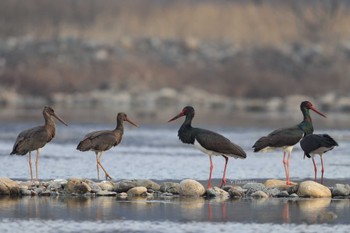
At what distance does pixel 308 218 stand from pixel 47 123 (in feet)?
20.4

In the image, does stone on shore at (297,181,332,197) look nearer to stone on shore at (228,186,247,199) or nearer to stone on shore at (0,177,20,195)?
stone on shore at (228,186,247,199)

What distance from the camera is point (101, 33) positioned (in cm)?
6506

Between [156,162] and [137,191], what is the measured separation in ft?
23.9

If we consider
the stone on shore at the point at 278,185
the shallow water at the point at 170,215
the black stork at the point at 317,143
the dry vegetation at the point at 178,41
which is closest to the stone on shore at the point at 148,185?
the shallow water at the point at 170,215

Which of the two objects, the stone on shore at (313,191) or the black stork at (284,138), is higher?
the black stork at (284,138)

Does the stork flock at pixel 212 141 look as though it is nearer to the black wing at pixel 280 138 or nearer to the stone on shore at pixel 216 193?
the black wing at pixel 280 138

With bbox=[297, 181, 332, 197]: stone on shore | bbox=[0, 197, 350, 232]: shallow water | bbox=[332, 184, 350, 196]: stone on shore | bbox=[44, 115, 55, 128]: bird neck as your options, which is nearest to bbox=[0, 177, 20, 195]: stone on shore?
bbox=[0, 197, 350, 232]: shallow water

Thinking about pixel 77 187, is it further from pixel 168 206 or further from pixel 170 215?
pixel 170 215

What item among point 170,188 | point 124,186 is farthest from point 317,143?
point 124,186

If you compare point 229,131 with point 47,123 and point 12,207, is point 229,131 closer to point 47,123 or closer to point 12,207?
point 47,123

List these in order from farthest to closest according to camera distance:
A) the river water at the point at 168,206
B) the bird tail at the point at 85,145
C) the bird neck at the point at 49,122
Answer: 1. the bird neck at the point at 49,122
2. the bird tail at the point at 85,145
3. the river water at the point at 168,206

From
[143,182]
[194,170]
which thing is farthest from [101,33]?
[143,182]

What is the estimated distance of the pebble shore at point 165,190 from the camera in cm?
→ 1998

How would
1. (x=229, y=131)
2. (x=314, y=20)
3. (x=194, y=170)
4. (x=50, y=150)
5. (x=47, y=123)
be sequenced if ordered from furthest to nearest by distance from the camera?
(x=314, y=20)
(x=229, y=131)
(x=50, y=150)
(x=194, y=170)
(x=47, y=123)
